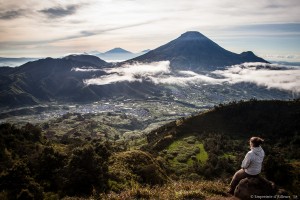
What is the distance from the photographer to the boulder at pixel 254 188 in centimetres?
1911

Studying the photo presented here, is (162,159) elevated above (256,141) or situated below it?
below

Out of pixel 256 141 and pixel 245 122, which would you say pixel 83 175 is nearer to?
pixel 256 141

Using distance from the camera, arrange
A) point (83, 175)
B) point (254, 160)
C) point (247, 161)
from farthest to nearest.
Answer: point (83, 175) < point (247, 161) < point (254, 160)

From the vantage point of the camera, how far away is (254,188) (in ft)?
63.2

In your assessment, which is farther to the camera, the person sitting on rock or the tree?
the tree

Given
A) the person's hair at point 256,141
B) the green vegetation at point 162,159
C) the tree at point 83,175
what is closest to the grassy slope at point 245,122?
the green vegetation at point 162,159

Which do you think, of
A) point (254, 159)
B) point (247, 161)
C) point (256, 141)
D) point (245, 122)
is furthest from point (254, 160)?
point (245, 122)

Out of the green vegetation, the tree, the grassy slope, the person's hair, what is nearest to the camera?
the person's hair

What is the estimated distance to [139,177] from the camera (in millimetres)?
46656

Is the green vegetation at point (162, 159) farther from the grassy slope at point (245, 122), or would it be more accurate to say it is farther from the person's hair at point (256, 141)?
the person's hair at point (256, 141)

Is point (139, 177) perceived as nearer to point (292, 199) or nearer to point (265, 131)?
point (292, 199)

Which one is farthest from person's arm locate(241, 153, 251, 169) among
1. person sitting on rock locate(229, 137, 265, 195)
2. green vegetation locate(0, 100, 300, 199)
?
green vegetation locate(0, 100, 300, 199)

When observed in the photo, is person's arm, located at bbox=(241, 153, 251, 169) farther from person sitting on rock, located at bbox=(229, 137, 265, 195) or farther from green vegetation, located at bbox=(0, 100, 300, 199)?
green vegetation, located at bbox=(0, 100, 300, 199)

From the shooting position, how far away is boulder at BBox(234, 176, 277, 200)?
19.1 meters
